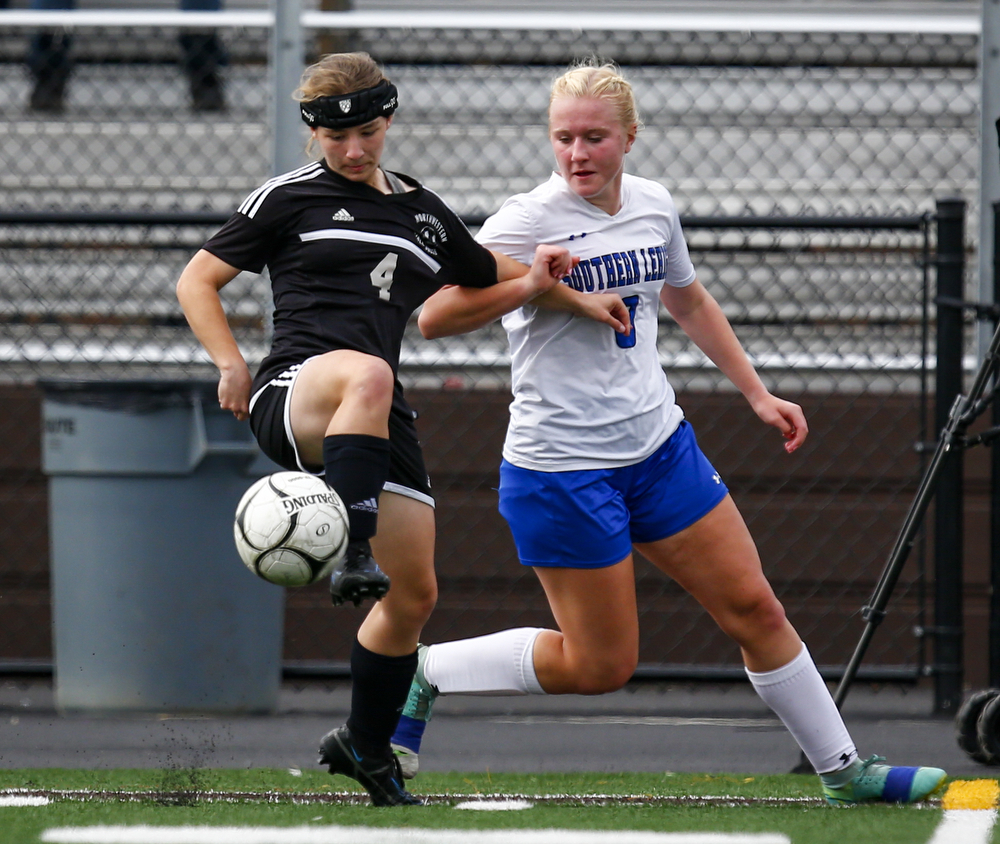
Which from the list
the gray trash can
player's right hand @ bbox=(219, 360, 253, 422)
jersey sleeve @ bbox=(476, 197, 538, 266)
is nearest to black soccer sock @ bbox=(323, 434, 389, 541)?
player's right hand @ bbox=(219, 360, 253, 422)

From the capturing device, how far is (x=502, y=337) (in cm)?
697

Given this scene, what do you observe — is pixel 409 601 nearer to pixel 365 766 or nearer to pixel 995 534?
pixel 365 766

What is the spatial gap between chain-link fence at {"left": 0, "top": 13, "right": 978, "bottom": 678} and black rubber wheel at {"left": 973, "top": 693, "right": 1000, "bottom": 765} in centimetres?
139

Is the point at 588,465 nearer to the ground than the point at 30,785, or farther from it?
farther from it

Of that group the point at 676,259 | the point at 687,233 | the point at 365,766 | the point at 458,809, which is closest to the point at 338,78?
the point at 676,259

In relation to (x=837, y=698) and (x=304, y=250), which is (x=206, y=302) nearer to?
(x=304, y=250)

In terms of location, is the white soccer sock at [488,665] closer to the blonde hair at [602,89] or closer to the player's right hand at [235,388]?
the player's right hand at [235,388]

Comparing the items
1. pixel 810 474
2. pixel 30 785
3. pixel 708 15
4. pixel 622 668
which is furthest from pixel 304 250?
pixel 708 15

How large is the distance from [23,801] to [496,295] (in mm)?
1768

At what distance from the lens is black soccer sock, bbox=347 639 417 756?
140 inches

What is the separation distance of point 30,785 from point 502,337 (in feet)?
11.6

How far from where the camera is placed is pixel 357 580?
301 cm

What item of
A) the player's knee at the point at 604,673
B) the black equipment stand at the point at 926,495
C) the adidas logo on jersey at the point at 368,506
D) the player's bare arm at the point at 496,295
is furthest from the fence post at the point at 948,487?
the adidas logo on jersey at the point at 368,506

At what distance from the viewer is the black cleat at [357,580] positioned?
3.01m
